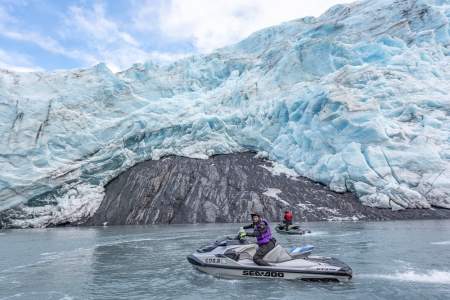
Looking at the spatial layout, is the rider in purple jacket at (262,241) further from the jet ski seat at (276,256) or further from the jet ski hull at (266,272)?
the jet ski hull at (266,272)

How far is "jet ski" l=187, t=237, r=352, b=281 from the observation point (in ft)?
49.3

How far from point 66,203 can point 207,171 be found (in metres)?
16.1

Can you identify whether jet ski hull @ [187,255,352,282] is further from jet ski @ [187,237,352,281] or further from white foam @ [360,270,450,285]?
white foam @ [360,270,450,285]

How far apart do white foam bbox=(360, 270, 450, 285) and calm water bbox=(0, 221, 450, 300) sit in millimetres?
30

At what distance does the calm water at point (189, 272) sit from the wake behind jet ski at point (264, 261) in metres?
0.33

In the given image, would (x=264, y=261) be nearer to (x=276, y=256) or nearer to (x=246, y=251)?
(x=276, y=256)

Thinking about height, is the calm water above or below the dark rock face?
below

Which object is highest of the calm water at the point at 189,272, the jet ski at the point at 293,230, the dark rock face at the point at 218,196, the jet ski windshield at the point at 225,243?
the dark rock face at the point at 218,196

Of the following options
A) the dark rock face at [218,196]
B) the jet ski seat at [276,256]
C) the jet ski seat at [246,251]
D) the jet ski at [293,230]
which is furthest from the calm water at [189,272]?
the dark rock face at [218,196]

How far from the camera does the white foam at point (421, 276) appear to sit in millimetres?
14596

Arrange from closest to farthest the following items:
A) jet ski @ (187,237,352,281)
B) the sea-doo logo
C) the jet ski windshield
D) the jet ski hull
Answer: the jet ski hull
jet ski @ (187,237,352,281)
the sea-doo logo
the jet ski windshield

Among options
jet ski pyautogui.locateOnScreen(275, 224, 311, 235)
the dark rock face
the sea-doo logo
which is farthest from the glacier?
the sea-doo logo

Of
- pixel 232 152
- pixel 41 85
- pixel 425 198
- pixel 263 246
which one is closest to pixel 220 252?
pixel 263 246

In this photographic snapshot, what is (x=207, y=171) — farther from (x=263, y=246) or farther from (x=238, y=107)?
(x=263, y=246)
